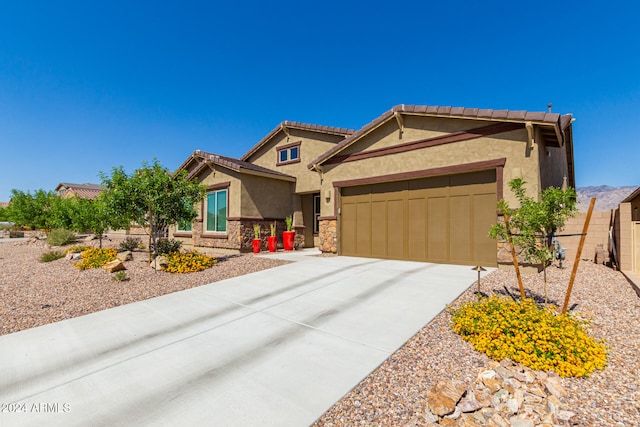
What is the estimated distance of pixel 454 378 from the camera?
3.13 meters

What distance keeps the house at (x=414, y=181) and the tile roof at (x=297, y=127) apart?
71 millimetres

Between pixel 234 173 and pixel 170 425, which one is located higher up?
pixel 234 173

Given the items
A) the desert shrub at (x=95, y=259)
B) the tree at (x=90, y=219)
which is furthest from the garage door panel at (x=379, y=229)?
the tree at (x=90, y=219)

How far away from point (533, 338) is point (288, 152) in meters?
13.8

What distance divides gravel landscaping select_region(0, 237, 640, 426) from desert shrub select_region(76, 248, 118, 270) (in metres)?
0.33

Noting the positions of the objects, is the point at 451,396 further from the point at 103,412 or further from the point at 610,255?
the point at 610,255

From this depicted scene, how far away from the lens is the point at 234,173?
13305 mm

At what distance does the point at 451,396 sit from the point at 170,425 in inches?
98.6

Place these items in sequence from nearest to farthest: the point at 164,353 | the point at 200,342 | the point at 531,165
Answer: the point at 164,353, the point at 200,342, the point at 531,165

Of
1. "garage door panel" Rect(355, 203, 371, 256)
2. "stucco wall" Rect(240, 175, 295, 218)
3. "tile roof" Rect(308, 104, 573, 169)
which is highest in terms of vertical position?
"tile roof" Rect(308, 104, 573, 169)

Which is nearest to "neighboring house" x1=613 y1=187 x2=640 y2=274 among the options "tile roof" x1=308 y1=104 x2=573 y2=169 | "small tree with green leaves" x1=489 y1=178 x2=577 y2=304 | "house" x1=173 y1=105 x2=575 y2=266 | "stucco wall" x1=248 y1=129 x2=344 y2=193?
"house" x1=173 y1=105 x2=575 y2=266

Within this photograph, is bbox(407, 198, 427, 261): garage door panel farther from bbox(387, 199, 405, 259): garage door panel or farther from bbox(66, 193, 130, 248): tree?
bbox(66, 193, 130, 248): tree

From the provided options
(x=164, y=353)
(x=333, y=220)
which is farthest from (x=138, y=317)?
(x=333, y=220)

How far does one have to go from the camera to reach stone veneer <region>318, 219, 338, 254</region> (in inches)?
437
